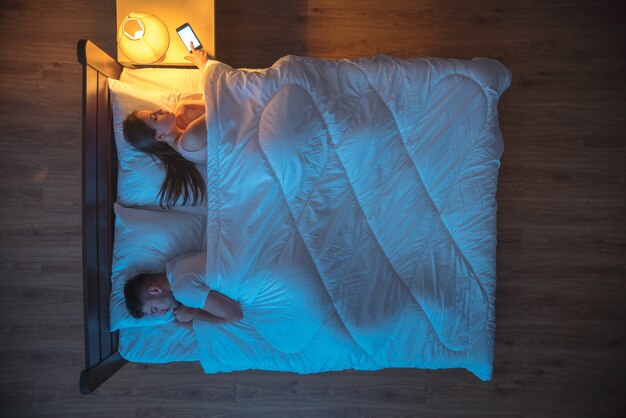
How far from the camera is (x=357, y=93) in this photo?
1.43 meters

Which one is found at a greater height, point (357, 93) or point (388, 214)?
point (357, 93)

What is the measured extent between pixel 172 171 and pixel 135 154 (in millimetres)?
176

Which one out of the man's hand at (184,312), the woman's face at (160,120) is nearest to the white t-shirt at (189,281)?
the man's hand at (184,312)

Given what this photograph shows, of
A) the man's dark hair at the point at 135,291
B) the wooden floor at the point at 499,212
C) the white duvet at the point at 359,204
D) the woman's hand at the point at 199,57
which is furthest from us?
the wooden floor at the point at 499,212

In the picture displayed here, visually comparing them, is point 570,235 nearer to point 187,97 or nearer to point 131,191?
point 187,97

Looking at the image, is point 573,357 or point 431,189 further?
point 573,357

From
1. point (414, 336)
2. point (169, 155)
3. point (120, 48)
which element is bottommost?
point (414, 336)

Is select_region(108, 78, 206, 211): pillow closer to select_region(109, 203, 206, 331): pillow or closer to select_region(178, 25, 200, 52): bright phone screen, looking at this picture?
select_region(109, 203, 206, 331): pillow

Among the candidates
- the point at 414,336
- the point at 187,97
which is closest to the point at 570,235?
the point at 414,336

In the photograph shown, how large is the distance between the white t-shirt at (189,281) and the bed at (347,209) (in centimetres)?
9

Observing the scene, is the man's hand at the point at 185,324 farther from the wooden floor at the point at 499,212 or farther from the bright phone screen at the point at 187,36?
the bright phone screen at the point at 187,36

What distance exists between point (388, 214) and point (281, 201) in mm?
392

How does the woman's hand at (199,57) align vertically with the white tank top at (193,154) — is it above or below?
above

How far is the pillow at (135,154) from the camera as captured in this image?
160 centimetres
